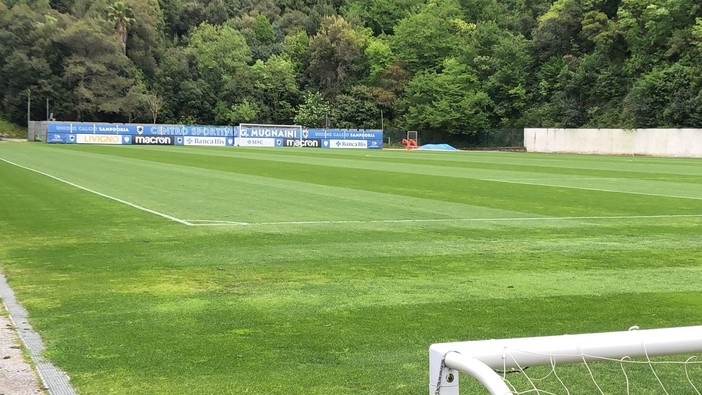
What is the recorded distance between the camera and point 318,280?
7.97 m

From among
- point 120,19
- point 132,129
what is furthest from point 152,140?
point 120,19

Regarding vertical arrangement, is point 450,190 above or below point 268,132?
below

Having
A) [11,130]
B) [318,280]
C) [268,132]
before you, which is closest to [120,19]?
[11,130]

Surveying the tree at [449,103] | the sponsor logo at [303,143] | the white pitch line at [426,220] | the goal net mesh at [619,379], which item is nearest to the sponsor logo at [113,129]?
the sponsor logo at [303,143]

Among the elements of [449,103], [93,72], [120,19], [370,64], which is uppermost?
[120,19]

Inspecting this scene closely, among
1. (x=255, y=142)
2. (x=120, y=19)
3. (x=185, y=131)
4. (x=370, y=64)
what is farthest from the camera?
(x=120, y=19)

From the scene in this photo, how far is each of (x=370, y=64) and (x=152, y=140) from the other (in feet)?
120

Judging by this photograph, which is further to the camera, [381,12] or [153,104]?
[381,12]

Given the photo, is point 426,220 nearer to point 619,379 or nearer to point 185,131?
point 619,379

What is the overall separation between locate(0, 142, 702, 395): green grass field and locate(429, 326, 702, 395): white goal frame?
2133mm

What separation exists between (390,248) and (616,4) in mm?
70344

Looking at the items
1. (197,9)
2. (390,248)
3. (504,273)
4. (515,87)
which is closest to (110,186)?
→ (390,248)

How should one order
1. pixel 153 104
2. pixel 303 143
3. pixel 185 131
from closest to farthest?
1. pixel 185 131
2. pixel 303 143
3. pixel 153 104

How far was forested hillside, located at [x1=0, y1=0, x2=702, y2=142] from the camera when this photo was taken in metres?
66.4
